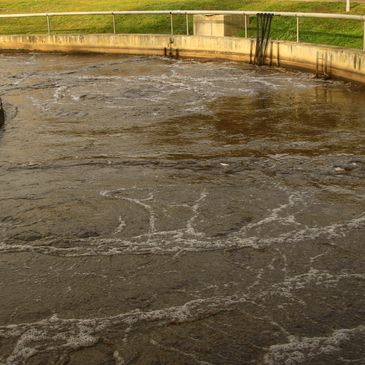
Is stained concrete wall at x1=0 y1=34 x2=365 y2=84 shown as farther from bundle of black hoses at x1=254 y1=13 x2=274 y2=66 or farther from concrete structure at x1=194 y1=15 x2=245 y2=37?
concrete structure at x1=194 y1=15 x2=245 y2=37

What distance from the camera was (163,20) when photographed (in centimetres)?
2448

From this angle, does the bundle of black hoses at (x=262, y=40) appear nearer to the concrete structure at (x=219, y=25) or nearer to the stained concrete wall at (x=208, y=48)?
the stained concrete wall at (x=208, y=48)

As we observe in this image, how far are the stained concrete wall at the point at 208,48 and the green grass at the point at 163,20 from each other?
108cm

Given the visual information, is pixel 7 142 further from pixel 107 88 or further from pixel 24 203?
pixel 107 88

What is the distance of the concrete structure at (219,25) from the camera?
20828mm

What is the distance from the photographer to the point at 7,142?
12.1 m

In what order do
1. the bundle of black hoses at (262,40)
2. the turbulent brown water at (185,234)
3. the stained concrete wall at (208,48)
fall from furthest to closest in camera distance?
the bundle of black hoses at (262,40), the stained concrete wall at (208,48), the turbulent brown water at (185,234)

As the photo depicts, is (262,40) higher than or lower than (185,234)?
higher

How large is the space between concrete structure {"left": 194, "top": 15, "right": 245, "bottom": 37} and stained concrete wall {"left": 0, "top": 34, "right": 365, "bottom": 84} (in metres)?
0.50

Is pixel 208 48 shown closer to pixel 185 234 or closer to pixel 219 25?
pixel 219 25

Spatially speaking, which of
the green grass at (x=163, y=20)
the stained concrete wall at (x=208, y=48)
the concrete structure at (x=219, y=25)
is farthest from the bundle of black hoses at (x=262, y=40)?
the concrete structure at (x=219, y=25)

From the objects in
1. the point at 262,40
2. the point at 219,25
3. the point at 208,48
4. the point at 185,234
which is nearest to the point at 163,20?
the point at 219,25

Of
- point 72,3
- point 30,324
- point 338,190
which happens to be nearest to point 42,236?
point 30,324

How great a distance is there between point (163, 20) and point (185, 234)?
17.8 meters
